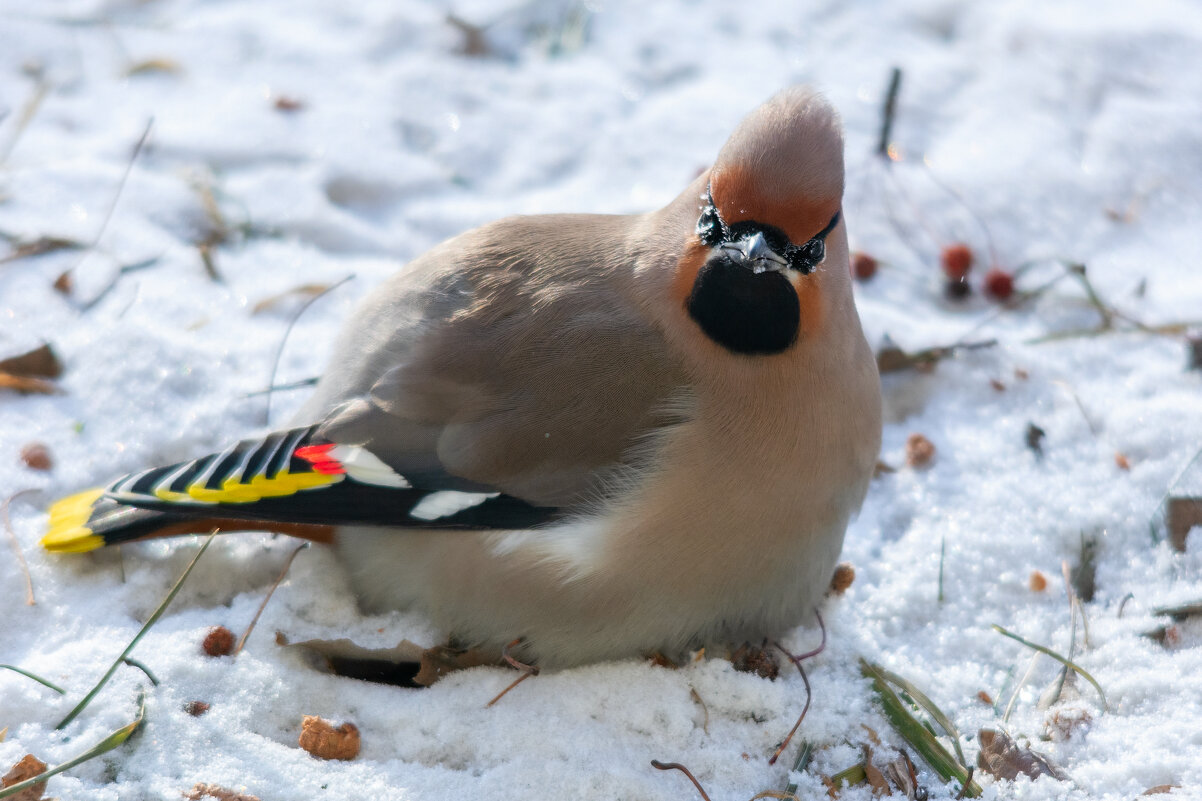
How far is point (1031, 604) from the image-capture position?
310 cm

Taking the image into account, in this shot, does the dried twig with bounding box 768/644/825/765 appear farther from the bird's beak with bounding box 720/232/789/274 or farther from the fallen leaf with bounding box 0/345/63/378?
the fallen leaf with bounding box 0/345/63/378

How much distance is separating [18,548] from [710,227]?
1.88 m

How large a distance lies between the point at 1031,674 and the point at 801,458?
81 centimetres

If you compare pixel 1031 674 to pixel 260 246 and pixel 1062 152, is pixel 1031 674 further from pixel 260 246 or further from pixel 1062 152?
pixel 260 246

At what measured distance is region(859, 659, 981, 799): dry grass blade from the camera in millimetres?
2596

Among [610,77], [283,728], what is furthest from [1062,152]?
[283,728]

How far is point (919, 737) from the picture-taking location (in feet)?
8.82

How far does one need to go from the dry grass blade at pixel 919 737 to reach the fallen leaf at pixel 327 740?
1224 mm

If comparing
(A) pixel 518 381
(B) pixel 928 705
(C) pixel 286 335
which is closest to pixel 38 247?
(C) pixel 286 335

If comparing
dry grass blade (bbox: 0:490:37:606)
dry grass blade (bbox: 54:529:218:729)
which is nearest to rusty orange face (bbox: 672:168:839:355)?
dry grass blade (bbox: 54:529:218:729)

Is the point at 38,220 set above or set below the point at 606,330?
below

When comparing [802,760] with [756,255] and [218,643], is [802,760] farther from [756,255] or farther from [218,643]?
[218,643]

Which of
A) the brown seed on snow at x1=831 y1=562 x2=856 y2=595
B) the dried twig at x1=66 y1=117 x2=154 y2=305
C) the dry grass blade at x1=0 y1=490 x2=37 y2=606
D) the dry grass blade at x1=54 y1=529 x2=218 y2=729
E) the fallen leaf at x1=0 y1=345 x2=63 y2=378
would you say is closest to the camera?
the dry grass blade at x1=54 y1=529 x2=218 y2=729

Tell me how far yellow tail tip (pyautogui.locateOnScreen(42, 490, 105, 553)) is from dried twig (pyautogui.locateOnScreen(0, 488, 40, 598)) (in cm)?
6
